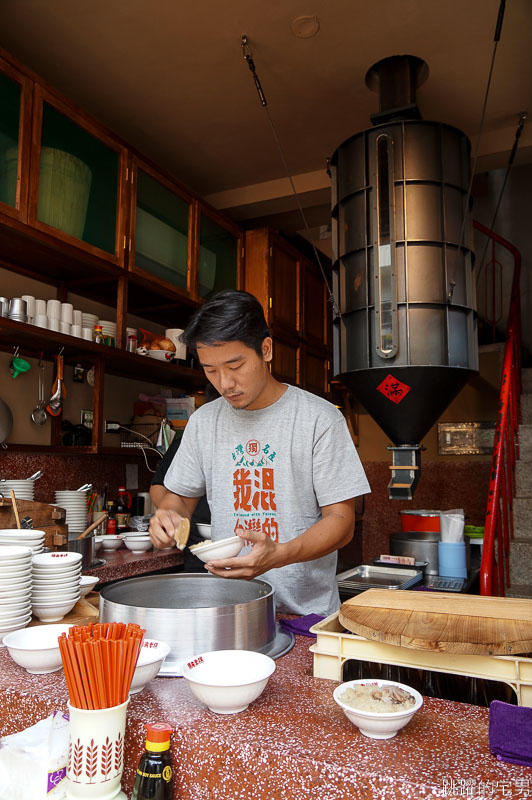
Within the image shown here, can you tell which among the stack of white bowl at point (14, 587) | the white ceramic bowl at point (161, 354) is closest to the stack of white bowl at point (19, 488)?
the white ceramic bowl at point (161, 354)

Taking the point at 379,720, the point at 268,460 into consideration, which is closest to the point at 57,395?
the point at 268,460

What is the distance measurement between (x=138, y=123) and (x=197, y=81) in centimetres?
61

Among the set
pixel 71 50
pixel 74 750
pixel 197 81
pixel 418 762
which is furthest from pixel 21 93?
pixel 418 762

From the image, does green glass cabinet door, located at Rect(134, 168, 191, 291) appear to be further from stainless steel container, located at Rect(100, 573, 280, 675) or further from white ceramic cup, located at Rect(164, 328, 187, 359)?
stainless steel container, located at Rect(100, 573, 280, 675)

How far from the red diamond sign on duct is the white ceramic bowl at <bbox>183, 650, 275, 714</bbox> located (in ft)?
→ 6.99

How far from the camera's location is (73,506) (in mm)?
3178

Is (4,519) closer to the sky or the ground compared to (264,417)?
closer to the ground

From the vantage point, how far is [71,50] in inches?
127

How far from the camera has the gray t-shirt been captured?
170 cm

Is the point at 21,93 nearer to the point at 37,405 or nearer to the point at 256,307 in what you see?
the point at 37,405

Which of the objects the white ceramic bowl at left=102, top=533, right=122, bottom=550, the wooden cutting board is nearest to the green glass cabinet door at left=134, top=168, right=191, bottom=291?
the white ceramic bowl at left=102, top=533, right=122, bottom=550

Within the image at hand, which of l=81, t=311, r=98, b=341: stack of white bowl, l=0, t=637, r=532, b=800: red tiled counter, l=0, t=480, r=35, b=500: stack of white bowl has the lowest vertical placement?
l=0, t=637, r=532, b=800: red tiled counter

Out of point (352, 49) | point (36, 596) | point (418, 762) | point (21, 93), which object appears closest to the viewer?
point (418, 762)

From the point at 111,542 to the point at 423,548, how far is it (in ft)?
6.23
